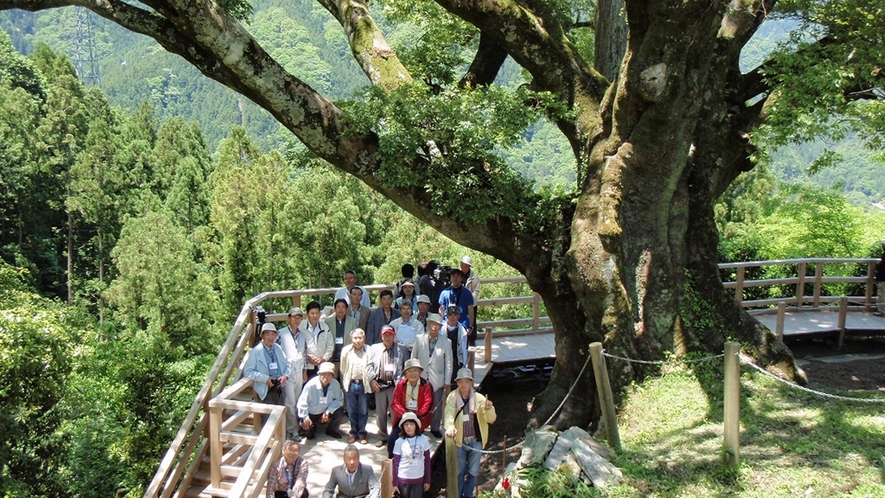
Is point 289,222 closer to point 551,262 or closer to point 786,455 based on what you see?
point 551,262

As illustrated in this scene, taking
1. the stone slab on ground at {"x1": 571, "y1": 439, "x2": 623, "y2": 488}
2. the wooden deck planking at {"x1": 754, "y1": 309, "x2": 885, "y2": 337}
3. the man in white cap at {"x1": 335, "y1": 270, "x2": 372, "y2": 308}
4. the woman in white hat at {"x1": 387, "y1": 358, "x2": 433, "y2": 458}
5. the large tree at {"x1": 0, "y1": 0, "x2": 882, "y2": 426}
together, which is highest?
the large tree at {"x1": 0, "y1": 0, "x2": 882, "y2": 426}

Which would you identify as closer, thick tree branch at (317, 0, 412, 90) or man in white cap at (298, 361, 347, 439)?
man in white cap at (298, 361, 347, 439)

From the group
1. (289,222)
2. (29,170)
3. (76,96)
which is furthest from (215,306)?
(76,96)

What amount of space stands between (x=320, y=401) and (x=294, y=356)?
582mm

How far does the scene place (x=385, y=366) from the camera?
794cm

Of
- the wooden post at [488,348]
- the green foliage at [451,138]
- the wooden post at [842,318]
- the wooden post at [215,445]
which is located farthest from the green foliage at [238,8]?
the wooden post at [842,318]

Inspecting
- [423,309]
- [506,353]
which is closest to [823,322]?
[506,353]

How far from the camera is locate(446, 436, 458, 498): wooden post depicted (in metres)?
6.36

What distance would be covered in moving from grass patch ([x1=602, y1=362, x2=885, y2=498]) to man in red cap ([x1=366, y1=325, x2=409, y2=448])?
251cm

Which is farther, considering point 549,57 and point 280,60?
point 280,60

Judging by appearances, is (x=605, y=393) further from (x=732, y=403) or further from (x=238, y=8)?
(x=238, y=8)

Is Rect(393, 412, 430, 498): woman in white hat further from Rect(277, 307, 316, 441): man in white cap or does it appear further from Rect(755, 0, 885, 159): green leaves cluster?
Rect(755, 0, 885, 159): green leaves cluster

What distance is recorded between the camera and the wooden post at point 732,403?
18.3ft

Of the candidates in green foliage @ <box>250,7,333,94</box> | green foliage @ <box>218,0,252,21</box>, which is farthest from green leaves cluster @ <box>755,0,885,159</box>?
green foliage @ <box>250,7,333,94</box>
